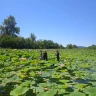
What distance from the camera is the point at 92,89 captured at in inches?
119

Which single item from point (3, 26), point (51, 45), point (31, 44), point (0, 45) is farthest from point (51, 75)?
point (51, 45)

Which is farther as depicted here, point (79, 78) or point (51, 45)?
point (51, 45)

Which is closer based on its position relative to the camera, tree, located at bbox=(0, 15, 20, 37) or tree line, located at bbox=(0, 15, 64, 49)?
tree line, located at bbox=(0, 15, 64, 49)

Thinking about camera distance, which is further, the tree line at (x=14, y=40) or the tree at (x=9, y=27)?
the tree at (x=9, y=27)

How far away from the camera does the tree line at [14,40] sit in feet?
119

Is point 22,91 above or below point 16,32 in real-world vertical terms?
below

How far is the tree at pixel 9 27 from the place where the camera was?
1996 inches

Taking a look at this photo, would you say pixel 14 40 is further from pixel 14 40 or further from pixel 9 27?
pixel 9 27

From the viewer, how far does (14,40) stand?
36.7 m

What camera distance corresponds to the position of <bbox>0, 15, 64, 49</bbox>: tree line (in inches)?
1422

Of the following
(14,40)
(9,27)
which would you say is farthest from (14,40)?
(9,27)

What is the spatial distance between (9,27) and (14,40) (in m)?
15.9

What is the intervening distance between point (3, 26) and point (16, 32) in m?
3.98

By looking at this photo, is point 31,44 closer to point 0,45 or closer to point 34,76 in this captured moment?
point 0,45
